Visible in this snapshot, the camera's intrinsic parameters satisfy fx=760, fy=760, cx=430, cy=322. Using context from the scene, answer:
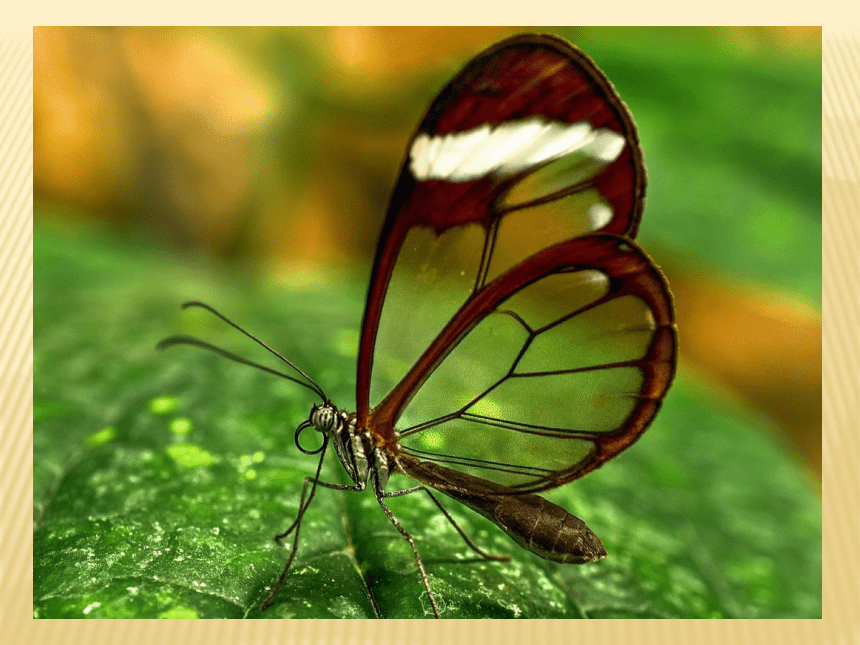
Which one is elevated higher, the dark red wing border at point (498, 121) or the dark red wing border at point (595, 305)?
the dark red wing border at point (498, 121)

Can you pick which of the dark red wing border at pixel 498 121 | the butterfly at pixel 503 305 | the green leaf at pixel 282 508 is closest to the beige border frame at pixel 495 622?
the green leaf at pixel 282 508

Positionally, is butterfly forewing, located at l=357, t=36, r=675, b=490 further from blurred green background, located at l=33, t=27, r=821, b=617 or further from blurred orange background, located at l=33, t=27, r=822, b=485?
blurred orange background, located at l=33, t=27, r=822, b=485

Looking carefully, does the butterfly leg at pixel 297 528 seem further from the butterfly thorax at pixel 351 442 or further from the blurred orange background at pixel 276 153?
the blurred orange background at pixel 276 153

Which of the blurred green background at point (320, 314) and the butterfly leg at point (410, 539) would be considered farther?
the blurred green background at point (320, 314)

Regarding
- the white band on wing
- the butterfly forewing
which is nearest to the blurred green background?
the butterfly forewing

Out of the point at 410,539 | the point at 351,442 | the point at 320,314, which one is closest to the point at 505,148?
the point at 351,442

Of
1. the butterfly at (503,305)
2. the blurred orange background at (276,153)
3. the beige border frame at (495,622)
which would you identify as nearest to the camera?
the beige border frame at (495,622)
